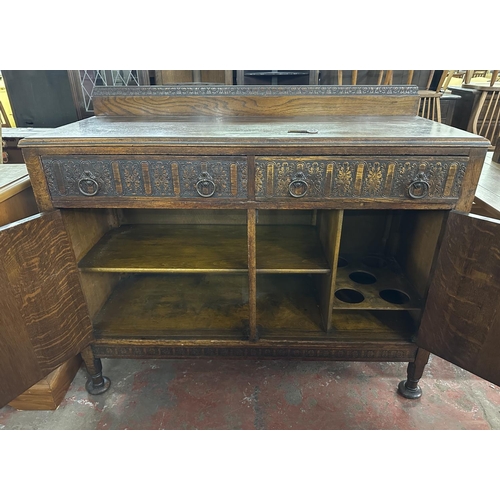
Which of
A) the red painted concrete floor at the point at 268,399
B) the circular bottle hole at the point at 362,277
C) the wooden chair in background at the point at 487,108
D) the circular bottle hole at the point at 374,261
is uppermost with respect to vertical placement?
the wooden chair in background at the point at 487,108

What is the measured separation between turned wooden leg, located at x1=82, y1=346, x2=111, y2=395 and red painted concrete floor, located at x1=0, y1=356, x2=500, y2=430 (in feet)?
0.10

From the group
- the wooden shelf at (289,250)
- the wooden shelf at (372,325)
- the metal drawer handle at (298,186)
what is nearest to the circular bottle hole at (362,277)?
the wooden shelf at (372,325)

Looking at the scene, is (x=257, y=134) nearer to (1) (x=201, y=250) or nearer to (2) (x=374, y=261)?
(1) (x=201, y=250)

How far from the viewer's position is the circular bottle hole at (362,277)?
1.56 m

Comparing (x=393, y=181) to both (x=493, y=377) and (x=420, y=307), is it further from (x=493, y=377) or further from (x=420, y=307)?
(x=493, y=377)

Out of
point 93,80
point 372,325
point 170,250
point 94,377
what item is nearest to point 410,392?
point 372,325

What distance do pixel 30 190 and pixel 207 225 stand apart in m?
0.76

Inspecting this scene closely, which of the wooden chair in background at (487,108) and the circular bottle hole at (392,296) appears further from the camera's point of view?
the wooden chair in background at (487,108)

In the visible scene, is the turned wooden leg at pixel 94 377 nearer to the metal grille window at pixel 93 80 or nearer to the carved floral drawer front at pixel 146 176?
the carved floral drawer front at pixel 146 176

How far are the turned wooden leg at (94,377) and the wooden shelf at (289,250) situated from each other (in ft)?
2.65

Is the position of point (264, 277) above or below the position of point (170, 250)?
below

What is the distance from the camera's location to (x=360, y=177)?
3.60 feet

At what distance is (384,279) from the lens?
1508 millimetres

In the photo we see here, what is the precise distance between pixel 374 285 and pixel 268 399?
0.66 meters
